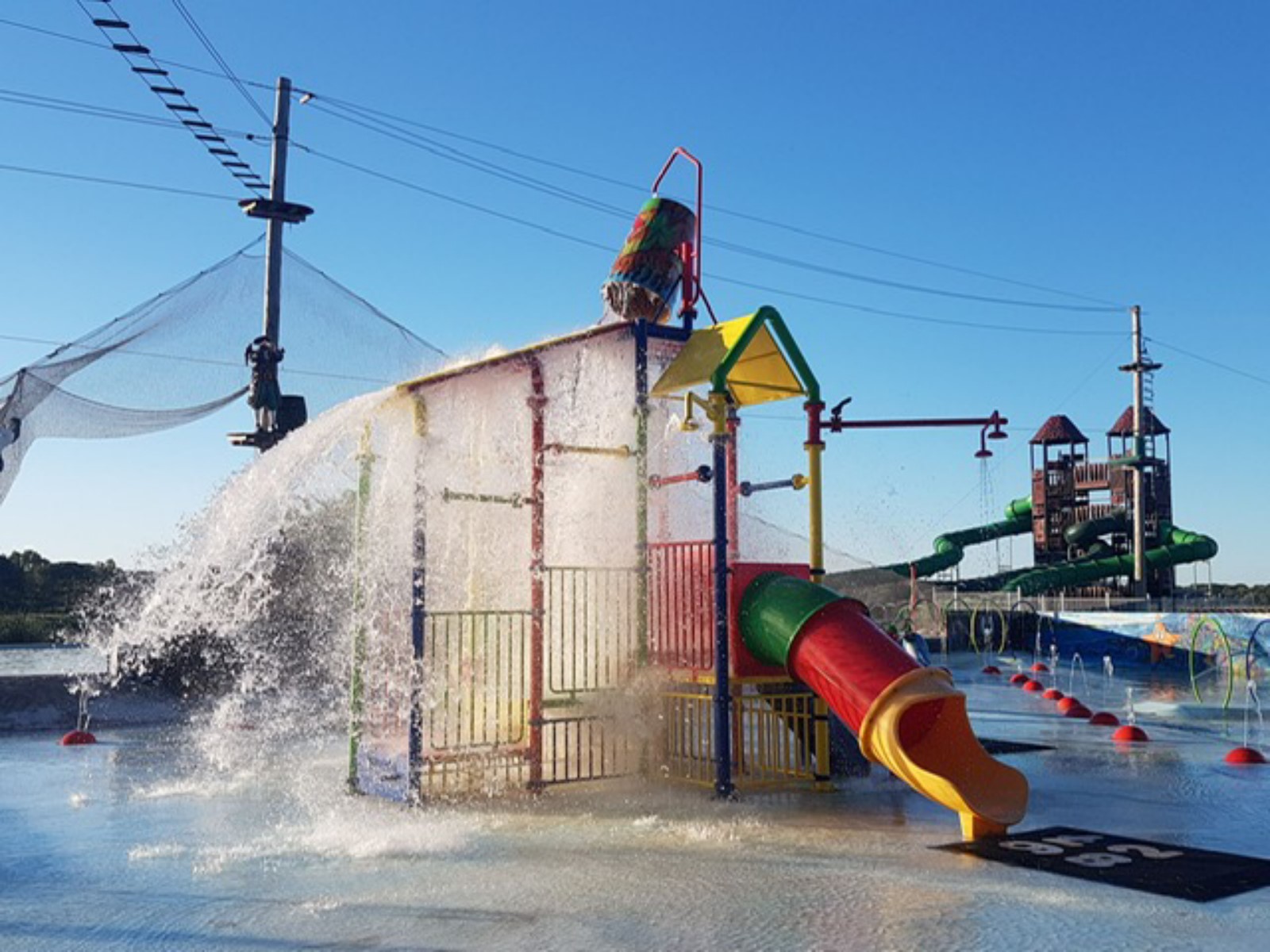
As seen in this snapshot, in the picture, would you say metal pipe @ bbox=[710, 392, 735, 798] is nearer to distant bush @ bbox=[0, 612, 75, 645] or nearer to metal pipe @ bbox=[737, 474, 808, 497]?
metal pipe @ bbox=[737, 474, 808, 497]

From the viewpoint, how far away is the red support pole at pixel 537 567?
946cm

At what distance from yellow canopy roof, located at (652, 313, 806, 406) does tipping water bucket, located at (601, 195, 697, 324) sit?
3.06ft

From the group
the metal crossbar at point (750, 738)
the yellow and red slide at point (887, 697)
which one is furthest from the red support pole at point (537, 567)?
the yellow and red slide at point (887, 697)

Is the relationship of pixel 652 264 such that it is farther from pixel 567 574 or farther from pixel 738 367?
pixel 567 574

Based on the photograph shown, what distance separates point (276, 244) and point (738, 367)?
884 cm

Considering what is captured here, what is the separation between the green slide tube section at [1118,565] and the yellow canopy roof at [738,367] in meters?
37.3

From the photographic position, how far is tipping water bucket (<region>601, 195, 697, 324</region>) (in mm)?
10727

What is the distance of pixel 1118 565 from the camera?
1800 inches

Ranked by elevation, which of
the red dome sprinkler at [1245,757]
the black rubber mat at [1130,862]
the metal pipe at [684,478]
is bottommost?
the red dome sprinkler at [1245,757]

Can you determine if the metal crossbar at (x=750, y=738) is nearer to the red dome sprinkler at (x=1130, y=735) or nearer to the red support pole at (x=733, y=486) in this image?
the red support pole at (x=733, y=486)

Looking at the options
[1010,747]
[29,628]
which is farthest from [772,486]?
[29,628]

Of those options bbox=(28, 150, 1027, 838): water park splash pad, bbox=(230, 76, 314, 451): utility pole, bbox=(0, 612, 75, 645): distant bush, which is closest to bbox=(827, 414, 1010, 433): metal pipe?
bbox=(28, 150, 1027, 838): water park splash pad

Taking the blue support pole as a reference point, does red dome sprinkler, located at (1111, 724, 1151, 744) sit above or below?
below

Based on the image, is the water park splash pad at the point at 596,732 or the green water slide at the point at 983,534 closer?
the water park splash pad at the point at 596,732
